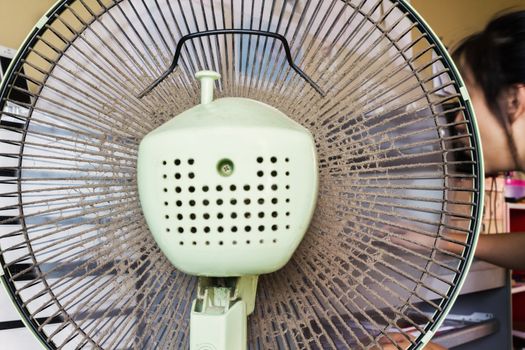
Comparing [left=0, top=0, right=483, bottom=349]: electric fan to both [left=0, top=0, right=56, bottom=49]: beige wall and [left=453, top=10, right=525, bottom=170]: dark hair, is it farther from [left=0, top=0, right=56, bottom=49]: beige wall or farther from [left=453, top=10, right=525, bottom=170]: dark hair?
[left=453, top=10, right=525, bottom=170]: dark hair

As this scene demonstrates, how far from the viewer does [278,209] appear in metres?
0.41

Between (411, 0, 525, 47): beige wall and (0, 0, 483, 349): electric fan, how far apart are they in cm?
127

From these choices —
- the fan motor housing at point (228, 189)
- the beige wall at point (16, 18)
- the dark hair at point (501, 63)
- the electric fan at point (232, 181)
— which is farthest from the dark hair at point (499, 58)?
the beige wall at point (16, 18)

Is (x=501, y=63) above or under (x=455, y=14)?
under

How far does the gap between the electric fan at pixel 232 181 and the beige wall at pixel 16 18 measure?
29 cm

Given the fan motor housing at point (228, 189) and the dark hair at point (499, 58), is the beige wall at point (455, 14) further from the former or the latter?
the fan motor housing at point (228, 189)

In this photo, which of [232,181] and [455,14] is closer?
[232,181]

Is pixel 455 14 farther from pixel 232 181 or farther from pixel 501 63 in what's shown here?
pixel 232 181

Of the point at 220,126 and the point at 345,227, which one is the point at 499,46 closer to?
the point at 345,227

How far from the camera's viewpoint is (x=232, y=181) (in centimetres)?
41

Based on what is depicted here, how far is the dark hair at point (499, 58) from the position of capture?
0.92 metres

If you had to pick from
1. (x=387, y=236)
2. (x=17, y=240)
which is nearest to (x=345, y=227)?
(x=387, y=236)

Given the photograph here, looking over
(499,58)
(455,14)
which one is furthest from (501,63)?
(455,14)

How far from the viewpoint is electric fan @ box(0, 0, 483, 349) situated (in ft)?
1.36
